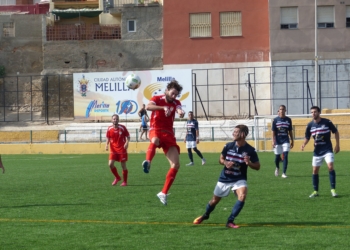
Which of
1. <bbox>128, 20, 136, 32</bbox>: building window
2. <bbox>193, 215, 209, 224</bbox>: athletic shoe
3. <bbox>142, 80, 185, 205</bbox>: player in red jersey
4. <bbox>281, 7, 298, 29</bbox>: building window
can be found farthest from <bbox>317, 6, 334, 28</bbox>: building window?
<bbox>193, 215, 209, 224</bbox>: athletic shoe

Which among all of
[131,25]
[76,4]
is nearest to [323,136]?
[131,25]

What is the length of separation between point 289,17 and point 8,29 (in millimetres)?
22539

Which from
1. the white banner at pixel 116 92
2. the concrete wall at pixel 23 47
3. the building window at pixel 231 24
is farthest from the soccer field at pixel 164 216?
the concrete wall at pixel 23 47

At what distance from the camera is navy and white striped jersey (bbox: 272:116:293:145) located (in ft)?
65.1

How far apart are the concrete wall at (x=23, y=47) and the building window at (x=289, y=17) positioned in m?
19.5

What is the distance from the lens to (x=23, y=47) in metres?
56.6

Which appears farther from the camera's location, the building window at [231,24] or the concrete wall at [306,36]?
the building window at [231,24]

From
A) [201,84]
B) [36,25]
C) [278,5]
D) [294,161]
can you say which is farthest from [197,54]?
[294,161]

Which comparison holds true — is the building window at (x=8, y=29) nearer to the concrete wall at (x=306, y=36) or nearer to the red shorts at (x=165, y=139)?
the concrete wall at (x=306, y=36)

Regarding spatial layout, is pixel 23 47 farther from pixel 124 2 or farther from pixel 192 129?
pixel 192 129

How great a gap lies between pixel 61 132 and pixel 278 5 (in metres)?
19.0

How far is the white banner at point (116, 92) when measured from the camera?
4916cm

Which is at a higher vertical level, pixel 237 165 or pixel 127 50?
pixel 127 50

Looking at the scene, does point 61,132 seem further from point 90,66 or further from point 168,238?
point 168,238
